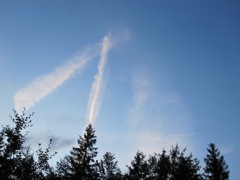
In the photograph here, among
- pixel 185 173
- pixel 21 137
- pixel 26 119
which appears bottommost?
pixel 185 173

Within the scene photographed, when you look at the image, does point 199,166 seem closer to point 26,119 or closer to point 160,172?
point 160,172

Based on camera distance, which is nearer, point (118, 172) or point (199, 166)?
point (199, 166)

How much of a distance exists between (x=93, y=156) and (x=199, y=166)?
18.4m

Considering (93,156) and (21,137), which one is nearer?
(21,137)

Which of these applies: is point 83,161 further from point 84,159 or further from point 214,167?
point 214,167

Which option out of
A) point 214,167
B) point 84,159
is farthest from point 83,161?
point 214,167

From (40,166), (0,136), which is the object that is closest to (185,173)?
(40,166)

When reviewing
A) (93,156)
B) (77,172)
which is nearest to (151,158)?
(93,156)

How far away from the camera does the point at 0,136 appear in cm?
2823

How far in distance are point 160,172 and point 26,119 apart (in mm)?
20262

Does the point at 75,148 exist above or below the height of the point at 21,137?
above

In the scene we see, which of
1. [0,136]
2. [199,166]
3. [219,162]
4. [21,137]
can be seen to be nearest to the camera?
[21,137]

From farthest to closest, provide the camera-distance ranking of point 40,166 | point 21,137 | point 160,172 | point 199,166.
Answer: point 160,172, point 199,166, point 40,166, point 21,137

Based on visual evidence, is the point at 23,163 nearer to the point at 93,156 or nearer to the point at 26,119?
the point at 26,119
